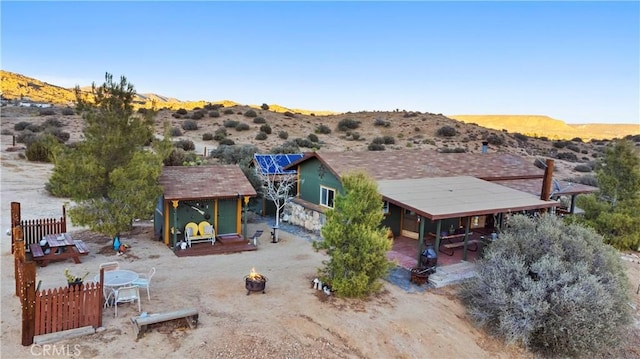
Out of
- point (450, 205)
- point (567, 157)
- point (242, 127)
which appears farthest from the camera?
point (242, 127)

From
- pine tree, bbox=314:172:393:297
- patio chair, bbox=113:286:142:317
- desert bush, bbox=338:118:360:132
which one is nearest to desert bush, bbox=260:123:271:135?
desert bush, bbox=338:118:360:132

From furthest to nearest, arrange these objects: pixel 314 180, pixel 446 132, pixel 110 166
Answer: pixel 446 132, pixel 314 180, pixel 110 166

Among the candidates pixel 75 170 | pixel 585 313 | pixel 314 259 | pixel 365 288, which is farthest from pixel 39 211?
pixel 585 313

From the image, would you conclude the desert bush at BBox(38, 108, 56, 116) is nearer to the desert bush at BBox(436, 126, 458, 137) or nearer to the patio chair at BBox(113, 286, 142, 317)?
the desert bush at BBox(436, 126, 458, 137)

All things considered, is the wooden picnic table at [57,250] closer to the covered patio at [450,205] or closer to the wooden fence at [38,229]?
the wooden fence at [38,229]

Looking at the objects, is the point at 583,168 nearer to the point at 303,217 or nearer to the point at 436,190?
the point at 436,190

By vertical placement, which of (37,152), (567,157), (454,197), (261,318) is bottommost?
(261,318)

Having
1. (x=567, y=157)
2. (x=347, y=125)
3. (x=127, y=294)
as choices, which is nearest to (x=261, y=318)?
(x=127, y=294)
